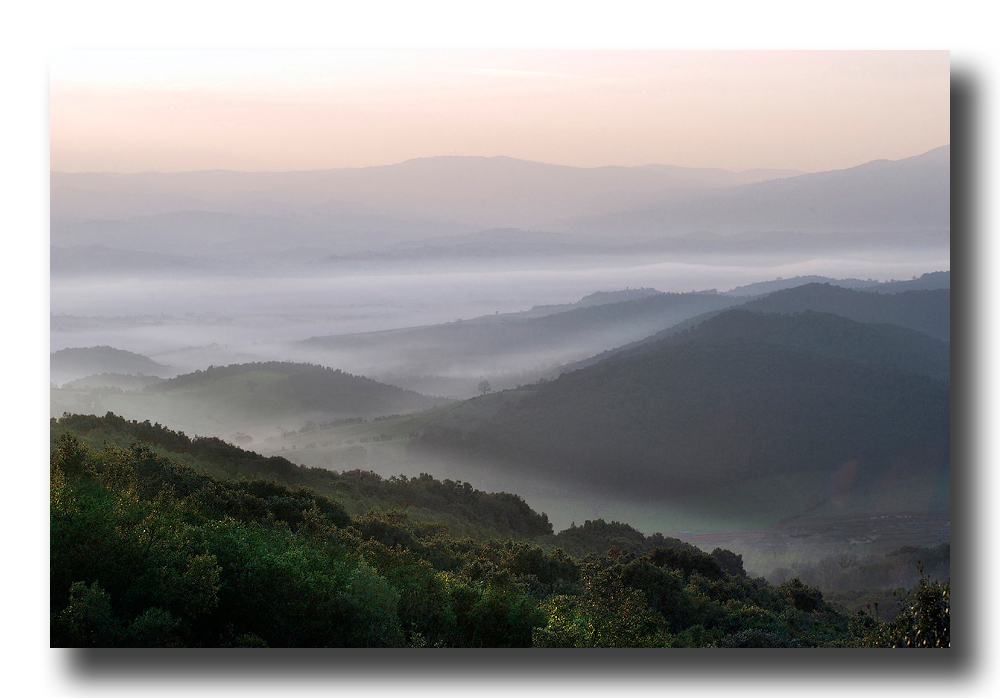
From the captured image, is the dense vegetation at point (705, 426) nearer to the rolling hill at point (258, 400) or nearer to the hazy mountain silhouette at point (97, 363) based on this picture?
the rolling hill at point (258, 400)

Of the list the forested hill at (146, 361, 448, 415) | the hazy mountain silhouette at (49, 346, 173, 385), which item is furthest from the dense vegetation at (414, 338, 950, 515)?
the hazy mountain silhouette at (49, 346, 173, 385)

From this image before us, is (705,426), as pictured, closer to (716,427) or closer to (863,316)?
(716,427)

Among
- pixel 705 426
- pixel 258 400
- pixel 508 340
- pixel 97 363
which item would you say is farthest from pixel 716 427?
pixel 97 363

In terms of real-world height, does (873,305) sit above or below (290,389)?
above

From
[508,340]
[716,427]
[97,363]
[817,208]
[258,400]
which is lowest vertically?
[716,427]

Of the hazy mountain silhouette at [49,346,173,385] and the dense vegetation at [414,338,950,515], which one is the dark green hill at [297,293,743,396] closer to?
the dense vegetation at [414,338,950,515]

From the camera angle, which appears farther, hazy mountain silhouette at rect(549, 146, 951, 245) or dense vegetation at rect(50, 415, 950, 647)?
hazy mountain silhouette at rect(549, 146, 951, 245)

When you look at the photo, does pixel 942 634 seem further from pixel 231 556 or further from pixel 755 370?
pixel 231 556
